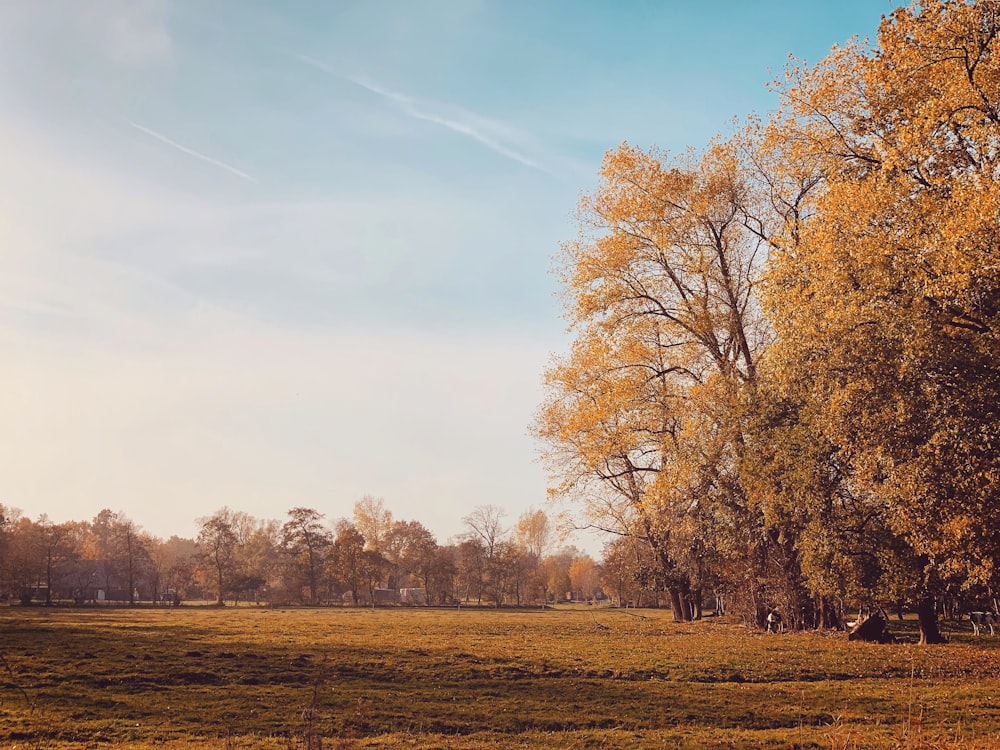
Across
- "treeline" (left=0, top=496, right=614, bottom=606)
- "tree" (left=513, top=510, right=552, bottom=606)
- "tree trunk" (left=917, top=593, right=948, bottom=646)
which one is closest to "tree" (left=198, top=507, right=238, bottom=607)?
"treeline" (left=0, top=496, right=614, bottom=606)

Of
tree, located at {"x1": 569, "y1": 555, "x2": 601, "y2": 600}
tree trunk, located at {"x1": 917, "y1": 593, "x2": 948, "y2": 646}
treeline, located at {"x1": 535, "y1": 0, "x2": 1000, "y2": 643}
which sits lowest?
tree, located at {"x1": 569, "y1": 555, "x2": 601, "y2": 600}

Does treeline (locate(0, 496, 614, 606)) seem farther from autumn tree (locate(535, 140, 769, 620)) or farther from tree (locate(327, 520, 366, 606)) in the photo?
autumn tree (locate(535, 140, 769, 620))

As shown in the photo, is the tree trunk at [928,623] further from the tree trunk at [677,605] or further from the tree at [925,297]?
the tree trunk at [677,605]

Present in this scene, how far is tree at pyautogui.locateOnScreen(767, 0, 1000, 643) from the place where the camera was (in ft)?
59.5

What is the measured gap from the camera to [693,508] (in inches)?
1326

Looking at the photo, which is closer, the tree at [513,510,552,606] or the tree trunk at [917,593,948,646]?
the tree trunk at [917,593,948,646]

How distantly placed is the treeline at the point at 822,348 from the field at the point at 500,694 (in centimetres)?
415

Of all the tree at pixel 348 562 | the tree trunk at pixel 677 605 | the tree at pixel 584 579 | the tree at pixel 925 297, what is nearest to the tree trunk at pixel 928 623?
the tree at pixel 925 297

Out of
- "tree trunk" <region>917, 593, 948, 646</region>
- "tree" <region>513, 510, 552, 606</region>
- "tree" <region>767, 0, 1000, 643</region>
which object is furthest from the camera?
"tree" <region>513, 510, 552, 606</region>

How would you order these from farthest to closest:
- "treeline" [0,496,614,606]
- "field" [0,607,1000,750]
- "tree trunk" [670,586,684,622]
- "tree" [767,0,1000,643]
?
"treeline" [0,496,614,606], "tree trunk" [670,586,684,622], "tree" [767,0,1000,643], "field" [0,607,1000,750]

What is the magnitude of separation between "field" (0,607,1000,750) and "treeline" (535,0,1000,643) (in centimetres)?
415

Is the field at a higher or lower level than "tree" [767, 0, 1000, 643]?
lower

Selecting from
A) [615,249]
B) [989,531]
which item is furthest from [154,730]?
[615,249]

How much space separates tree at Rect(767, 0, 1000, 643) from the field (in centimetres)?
489
